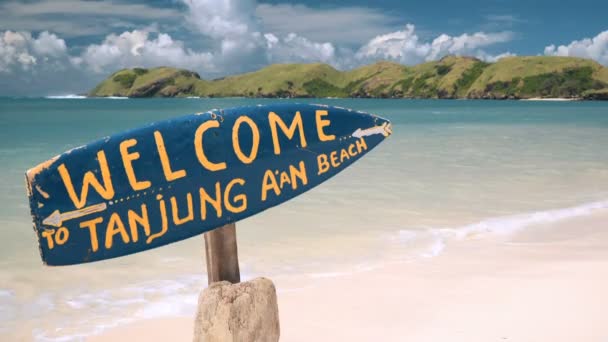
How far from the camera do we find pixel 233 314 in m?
2.53

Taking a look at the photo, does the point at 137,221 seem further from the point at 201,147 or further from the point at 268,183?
the point at 268,183

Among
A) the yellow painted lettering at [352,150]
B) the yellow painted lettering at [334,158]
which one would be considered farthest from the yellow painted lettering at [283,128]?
the yellow painted lettering at [352,150]

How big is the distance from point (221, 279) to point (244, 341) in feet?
1.08

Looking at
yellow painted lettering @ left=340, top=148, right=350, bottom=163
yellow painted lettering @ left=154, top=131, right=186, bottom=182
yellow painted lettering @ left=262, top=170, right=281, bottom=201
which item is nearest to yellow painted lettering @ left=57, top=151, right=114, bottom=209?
yellow painted lettering @ left=154, top=131, right=186, bottom=182

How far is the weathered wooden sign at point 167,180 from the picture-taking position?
207cm

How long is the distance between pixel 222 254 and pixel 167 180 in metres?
0.56

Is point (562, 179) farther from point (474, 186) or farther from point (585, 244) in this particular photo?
point (585, 244)

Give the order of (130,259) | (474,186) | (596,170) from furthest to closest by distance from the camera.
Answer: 1. (596,170)
2. (474,186)
3. (130,259)

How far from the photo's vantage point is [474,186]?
13.4 meters

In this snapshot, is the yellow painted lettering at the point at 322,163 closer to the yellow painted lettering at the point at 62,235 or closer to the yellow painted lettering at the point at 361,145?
the yellow painted lettering at the point at 361,145

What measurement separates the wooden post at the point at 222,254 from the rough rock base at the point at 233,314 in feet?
0.17

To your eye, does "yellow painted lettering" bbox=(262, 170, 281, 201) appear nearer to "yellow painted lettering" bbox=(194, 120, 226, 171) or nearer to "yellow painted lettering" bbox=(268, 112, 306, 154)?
"yellow painted lettering" bbox=(268, 112, 306, 154)

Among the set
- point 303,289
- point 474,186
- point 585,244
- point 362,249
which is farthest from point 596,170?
point 303,289

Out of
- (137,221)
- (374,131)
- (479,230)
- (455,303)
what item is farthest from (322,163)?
(479,230)
